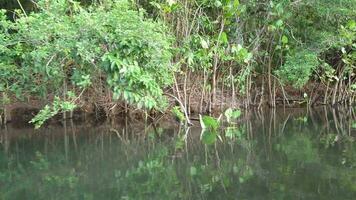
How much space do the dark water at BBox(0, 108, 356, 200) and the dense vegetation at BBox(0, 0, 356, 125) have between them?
656 millimetres

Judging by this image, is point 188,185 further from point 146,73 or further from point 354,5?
point 354,5

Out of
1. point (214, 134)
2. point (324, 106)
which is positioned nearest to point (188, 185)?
point (214, 134)

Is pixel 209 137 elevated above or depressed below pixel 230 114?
below

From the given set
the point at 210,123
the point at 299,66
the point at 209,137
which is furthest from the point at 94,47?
the point at 299,66

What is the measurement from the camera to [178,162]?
6.15m

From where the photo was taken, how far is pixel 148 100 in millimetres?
7176

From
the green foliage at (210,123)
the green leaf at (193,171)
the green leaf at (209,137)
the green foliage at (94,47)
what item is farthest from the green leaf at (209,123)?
the green leaf at (193,171)

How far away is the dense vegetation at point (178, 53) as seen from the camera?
7016 mm

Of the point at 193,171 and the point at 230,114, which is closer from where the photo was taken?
the point at 193,171

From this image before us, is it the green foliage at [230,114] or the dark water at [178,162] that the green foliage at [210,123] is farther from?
the green foliage at [230,114]

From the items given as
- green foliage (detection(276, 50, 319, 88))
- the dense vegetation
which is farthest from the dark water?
green foliage (detection(276, 50, 319, 88))

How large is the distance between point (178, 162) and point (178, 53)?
4.09m

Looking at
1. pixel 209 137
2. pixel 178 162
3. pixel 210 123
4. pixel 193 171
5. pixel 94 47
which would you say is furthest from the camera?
pixel 210 123

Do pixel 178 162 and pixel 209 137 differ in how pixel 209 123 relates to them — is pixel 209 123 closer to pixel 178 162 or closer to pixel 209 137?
pixel 209 137
